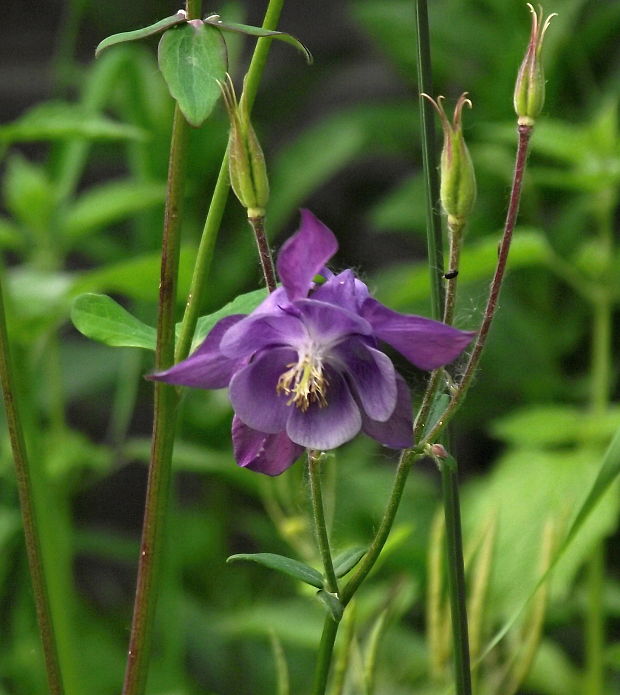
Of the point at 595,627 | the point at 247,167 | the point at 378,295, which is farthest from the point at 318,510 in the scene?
the point at 378,295

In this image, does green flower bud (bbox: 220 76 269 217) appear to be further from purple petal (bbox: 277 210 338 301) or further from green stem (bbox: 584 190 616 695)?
green stem (bbox: 584 190 616 695)

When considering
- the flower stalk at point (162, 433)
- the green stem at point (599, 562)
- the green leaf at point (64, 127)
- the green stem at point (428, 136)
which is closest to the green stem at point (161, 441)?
the flower stalk at point (162, 433)

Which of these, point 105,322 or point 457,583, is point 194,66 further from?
point 457,583

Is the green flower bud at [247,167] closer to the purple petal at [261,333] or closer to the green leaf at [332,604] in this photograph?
the purple petal at [261,333]

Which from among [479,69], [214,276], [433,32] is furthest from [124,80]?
[479,69]

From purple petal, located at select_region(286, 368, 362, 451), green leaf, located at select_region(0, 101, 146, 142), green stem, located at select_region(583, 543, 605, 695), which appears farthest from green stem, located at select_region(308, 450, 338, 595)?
green stem, located at select_region(583, 543, 605, 695)

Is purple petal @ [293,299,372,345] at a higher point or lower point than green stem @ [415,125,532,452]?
lower
